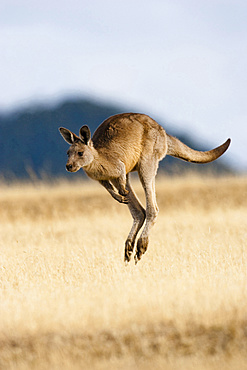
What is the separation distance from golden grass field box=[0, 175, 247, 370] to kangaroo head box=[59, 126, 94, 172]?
1457mm

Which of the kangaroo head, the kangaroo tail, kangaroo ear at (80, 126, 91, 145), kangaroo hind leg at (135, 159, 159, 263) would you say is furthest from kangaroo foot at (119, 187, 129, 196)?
the kangaroo tail

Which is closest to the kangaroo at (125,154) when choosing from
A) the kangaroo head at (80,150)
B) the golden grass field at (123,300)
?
the kangaroo head at (80,150)

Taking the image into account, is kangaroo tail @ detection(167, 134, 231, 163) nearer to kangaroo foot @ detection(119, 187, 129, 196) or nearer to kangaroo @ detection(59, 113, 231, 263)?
→ kangaroo @ detection(59, 113, 231, 263)

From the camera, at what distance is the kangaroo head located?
25.0 ft

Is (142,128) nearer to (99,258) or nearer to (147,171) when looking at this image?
(147,171)

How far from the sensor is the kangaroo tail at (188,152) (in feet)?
30.1

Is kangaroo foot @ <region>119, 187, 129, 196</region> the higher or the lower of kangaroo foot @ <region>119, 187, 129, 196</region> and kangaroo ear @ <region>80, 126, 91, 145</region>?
the lower

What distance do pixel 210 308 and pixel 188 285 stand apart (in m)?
1.19

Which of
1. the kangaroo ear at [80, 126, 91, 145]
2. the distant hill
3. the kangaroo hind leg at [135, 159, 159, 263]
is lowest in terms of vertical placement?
the distant hill

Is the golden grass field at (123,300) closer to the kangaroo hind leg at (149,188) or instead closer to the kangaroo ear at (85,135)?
the kangaroo hind leg at (149,188)

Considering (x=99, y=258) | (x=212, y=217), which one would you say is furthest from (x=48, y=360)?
(x=212, y=217)

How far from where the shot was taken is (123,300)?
5.84 metres

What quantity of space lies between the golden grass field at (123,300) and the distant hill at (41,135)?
5781 cm

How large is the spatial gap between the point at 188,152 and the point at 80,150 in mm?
2226
